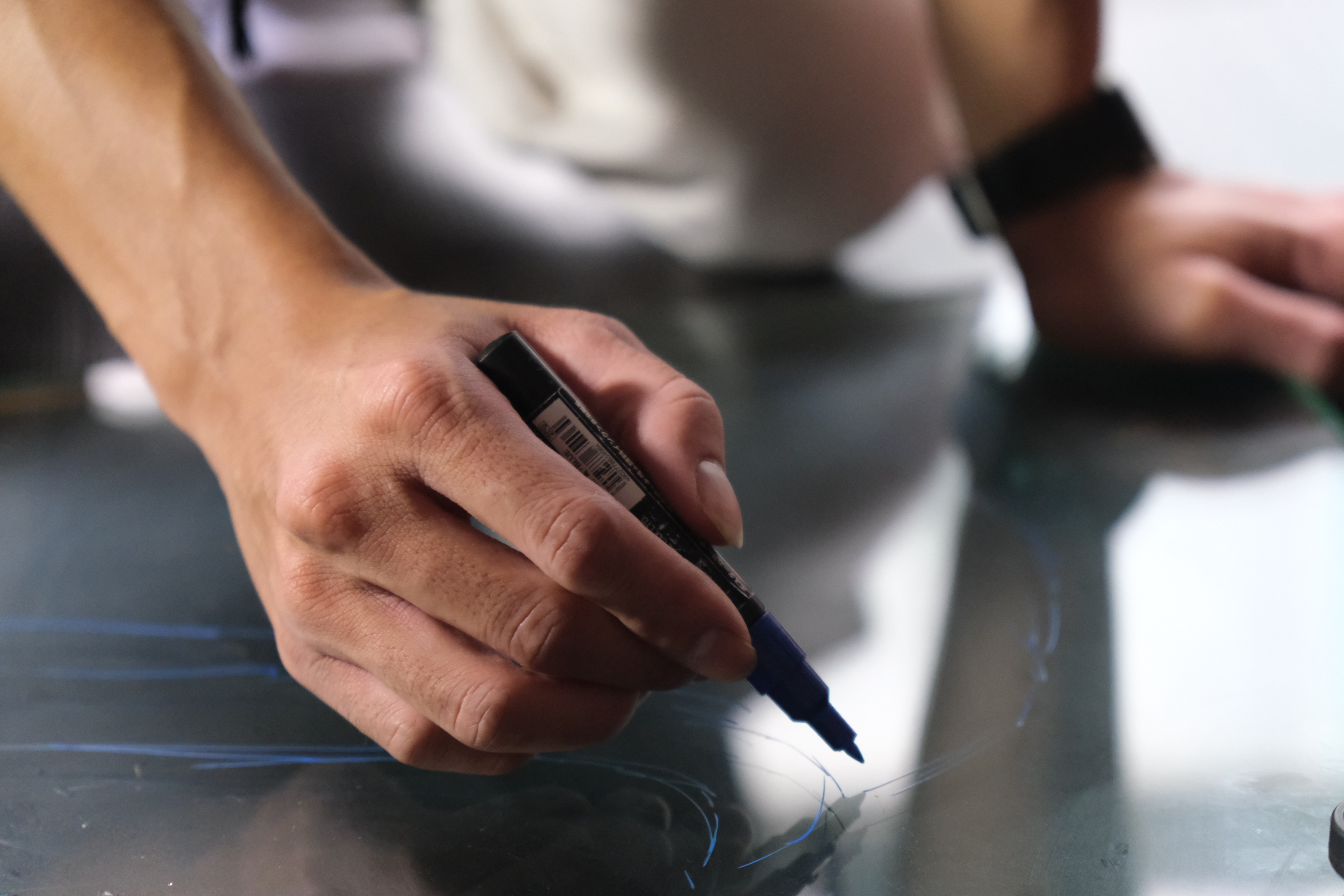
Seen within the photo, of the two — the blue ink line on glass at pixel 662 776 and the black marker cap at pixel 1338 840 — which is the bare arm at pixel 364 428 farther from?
the black marker cap at pixel 1338 840

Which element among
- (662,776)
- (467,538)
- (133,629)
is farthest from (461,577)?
(133,629)

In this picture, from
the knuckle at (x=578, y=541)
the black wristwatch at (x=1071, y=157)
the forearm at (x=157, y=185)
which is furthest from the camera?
the black wristwatch at (x=1071, y=157)

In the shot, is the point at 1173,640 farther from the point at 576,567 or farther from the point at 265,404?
the point at 265,404

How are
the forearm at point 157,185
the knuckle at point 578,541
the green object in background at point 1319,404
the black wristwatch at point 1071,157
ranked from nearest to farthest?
the knuckle at point 578,541
the forearm at point 157,185
the green object in background at point 1319,404
the black wristwatch at point 1071,157

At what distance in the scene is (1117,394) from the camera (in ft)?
2.24

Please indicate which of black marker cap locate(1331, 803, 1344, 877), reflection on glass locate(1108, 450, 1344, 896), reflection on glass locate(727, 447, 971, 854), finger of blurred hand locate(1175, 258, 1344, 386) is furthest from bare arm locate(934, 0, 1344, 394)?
black marker cap locate(1331, 803, 1344, 877)

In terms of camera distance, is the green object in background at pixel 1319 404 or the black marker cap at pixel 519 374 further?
the green object in background at pixel 1319 404

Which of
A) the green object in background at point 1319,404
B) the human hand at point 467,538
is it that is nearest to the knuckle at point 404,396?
the human hand at point 467,538

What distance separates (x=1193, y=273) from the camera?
0.68 meters

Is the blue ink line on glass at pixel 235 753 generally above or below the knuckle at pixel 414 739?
below

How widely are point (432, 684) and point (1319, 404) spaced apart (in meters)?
0.57

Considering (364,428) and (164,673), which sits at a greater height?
(364,428)

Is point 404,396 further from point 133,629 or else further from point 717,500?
point 133,629

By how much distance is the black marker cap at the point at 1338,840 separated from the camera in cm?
33
